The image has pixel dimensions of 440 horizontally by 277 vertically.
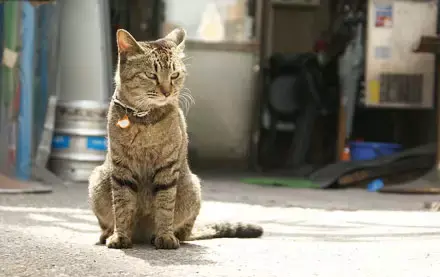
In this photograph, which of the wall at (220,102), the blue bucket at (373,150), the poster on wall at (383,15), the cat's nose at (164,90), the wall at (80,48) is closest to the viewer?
the cat's nose at (164,90)

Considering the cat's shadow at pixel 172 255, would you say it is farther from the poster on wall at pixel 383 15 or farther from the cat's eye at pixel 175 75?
the poster on wall at pixel 383 15

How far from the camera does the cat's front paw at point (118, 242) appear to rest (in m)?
2.38

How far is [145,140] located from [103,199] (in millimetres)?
287

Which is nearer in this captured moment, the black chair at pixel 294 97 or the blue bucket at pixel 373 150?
the blue bucket at pixel 373 150

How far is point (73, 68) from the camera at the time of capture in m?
4.98

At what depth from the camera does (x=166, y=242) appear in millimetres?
2410

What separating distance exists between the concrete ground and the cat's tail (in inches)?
2.7

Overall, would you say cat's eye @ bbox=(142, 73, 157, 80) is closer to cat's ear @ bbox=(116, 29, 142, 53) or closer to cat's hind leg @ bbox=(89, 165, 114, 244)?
cat's ear @ bbox=(116, 29, 142, 53)

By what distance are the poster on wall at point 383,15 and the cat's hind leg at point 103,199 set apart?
353cm

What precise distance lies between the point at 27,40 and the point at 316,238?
2569mm

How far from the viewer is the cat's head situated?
237 centimetres

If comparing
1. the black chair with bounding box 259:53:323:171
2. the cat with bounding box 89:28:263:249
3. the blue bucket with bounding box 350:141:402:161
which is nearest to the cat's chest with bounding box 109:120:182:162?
the cat with bounding box 89:28:263:249

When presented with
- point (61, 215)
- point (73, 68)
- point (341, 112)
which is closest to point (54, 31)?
point (73, 68)

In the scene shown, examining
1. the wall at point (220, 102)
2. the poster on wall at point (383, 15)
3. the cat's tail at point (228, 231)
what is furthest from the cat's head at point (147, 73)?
the wall at point (220, 102)
